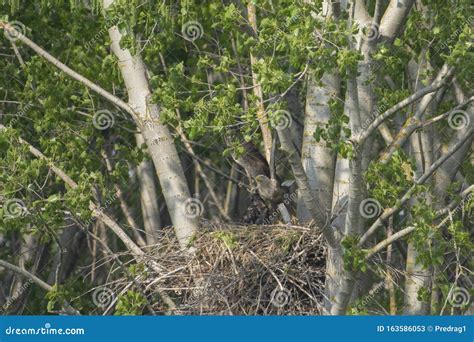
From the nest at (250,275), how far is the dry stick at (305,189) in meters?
0.91

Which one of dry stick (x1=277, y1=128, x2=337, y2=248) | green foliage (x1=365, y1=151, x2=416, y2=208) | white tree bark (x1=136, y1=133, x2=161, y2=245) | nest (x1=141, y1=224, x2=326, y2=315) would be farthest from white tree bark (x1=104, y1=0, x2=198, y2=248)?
green foliage (x1=365, y1=151, x2=416, y2=208)

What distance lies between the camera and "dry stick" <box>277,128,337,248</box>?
12.0m

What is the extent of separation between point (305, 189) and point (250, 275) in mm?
1583

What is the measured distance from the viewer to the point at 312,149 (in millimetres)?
14508

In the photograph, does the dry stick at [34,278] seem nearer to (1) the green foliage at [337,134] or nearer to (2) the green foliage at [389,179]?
(2) the green foliage at [389,179]

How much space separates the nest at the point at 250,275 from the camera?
13609mm

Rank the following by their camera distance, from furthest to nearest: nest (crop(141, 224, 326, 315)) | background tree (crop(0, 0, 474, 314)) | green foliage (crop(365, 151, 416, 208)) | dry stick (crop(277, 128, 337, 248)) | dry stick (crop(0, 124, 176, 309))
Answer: dry stick (crop(0, 124, 176, 309)) → nest (crop(141, 224, 326, 315)) → green foliage (crop(365, 151, 416, 208)) → background tree (crop(0, 0, 474, 314)) → dry stick (crop(277, 128, 337, 248))

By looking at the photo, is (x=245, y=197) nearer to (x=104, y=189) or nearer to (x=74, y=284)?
(x=74, y=284)

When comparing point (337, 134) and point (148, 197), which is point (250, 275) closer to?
point (337, 134)

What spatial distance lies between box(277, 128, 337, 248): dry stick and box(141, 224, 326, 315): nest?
91 centimetres

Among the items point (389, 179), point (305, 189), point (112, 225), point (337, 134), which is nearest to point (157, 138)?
point (112, 225)

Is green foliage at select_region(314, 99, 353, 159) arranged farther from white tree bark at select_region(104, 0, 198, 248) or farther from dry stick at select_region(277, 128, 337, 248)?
white tree bark at select_region(104, 0, 198, 248)

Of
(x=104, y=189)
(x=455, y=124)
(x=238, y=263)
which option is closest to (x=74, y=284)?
(x=104, y=189)

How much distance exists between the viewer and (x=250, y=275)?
13.7m
